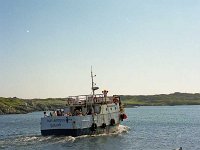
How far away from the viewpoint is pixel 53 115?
5447cm

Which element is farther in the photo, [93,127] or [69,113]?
[69,113]

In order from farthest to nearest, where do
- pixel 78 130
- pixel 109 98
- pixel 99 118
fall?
pixel 109 98
pixel 99 118
pixel 78 130

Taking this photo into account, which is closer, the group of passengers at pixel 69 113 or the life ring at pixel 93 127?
the group of passengers at pixel 69 113

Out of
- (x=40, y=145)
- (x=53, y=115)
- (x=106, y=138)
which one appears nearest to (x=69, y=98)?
(x=53, y=115)

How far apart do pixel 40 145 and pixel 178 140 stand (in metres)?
18.9

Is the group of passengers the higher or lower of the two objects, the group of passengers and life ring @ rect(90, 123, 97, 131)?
the higher

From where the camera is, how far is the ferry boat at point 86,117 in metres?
51.3

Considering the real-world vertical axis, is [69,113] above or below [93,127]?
above

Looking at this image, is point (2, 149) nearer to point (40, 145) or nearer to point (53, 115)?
point (40, 145)

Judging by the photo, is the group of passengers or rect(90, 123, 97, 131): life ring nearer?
the group of passengers

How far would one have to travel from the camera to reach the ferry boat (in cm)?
5131

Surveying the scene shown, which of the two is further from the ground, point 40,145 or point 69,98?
point 69,98

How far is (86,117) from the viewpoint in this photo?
2073 inches

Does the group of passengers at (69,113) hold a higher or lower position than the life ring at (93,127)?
higher
